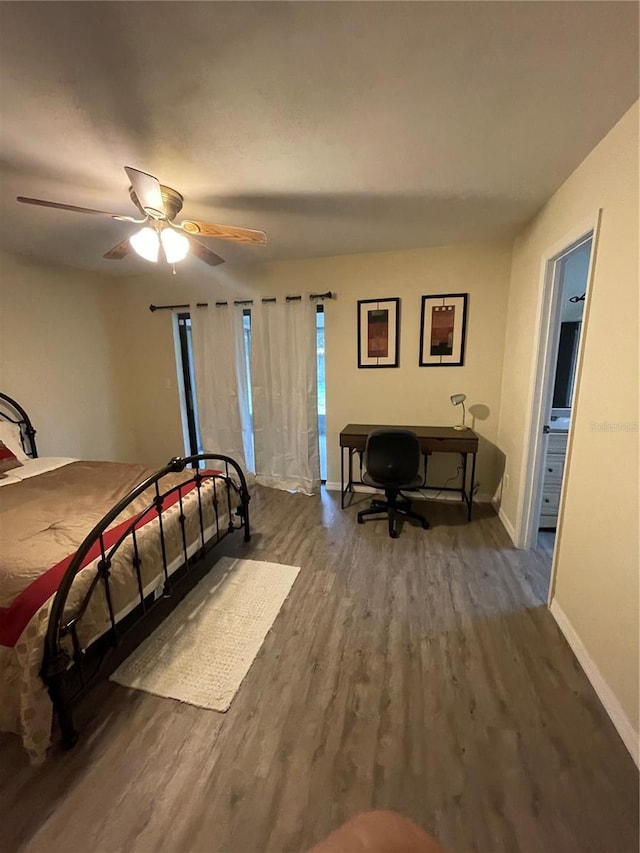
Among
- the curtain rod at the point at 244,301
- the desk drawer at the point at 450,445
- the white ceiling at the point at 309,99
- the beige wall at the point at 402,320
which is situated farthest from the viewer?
the curtain rod at the point at 244,301

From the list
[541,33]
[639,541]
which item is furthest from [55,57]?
[639,541]

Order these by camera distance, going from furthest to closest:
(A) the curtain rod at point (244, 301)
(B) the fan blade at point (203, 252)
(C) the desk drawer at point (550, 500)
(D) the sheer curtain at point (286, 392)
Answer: (D) the sheer curtain at point (286, 392)
(A) the curtain rod at point (244, 301)
(C) the desk drawer at point (550, 500)
(B) the fan blade at point (203, 252)

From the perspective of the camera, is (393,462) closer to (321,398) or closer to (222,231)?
(321,398)

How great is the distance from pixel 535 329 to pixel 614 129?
111 cm

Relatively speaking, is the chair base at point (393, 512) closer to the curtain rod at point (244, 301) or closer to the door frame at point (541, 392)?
the door frame at point (541, 392)

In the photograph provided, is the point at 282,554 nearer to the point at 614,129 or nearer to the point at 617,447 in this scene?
the point at 617,447

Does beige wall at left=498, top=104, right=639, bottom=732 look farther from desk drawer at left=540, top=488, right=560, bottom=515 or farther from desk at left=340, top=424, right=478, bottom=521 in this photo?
desk at left=340, top=424, right=478, bottom=521

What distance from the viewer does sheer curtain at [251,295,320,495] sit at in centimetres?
365

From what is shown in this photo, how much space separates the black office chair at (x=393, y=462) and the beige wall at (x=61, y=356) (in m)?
3.17

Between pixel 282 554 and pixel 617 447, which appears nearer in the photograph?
pixel 617 447

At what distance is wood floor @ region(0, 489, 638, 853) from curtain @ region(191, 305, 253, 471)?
236cm

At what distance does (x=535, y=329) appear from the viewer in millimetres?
2414

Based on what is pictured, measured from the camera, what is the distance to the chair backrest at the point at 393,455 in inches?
110

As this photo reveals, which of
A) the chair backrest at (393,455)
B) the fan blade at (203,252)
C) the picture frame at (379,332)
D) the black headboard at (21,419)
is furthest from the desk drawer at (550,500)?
the black headboard at (21,419)
